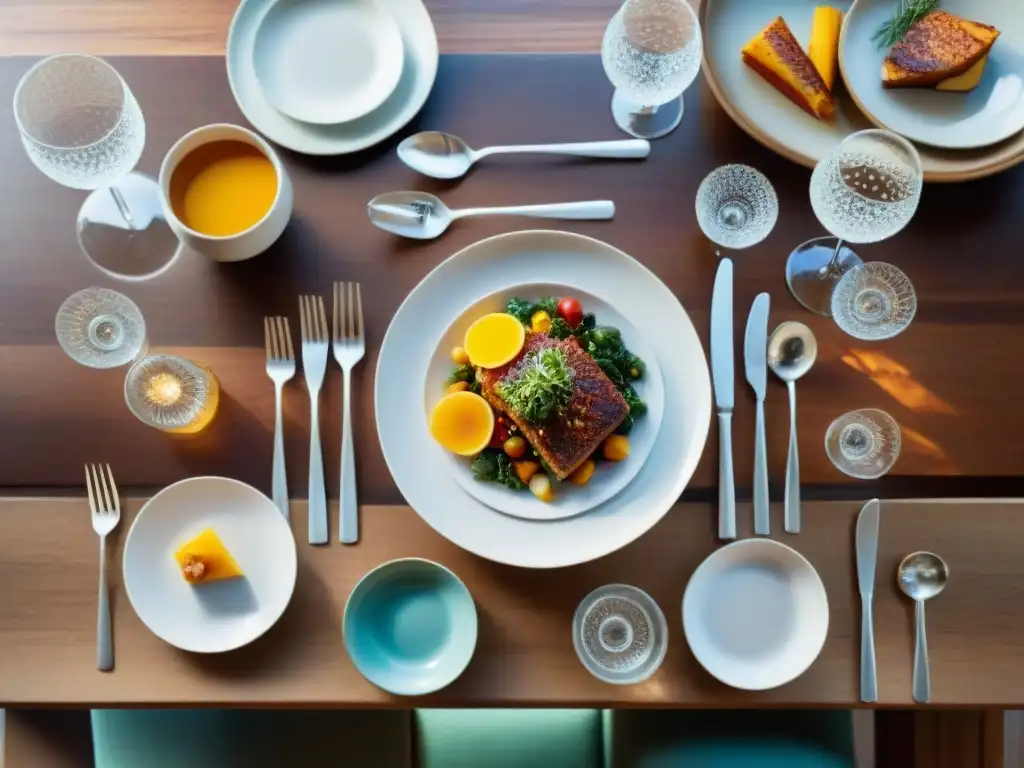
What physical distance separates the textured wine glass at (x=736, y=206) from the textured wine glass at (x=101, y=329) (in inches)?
32.5

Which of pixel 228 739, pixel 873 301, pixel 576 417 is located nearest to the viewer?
pixel 576 417

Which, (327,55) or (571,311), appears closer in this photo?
(571,311)

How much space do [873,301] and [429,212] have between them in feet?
2.14

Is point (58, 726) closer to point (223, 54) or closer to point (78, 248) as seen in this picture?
point (78, 248)

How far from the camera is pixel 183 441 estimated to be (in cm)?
109

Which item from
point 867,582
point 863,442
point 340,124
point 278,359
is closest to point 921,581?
point 867,582

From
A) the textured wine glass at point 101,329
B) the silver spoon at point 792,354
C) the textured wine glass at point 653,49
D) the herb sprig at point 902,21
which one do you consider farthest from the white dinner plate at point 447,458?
the herb sprig at point 902,21

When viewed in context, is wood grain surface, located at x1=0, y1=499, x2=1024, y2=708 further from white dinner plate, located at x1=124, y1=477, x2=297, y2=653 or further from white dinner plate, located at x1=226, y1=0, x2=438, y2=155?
white dinner plate, located at x1=226, y1=0, x2=438, y2=155

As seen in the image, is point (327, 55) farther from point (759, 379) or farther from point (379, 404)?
point (759, 379)

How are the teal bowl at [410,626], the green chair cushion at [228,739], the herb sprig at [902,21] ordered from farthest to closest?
the green chair cushion at [228,739], the herb sprig at [902,21], the teal bowl at [410,626]

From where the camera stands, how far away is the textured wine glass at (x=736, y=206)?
3.65ft

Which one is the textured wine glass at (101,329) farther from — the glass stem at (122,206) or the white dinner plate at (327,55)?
the white dinner plate at (327,55)

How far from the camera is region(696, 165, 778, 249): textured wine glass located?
1.11 metres

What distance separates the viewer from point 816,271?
1123 mm
